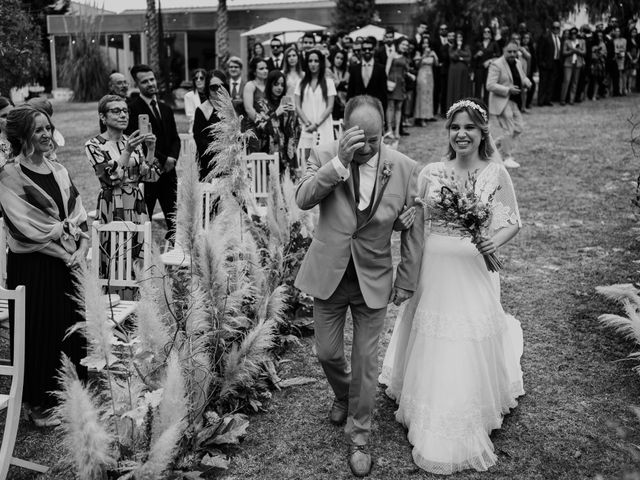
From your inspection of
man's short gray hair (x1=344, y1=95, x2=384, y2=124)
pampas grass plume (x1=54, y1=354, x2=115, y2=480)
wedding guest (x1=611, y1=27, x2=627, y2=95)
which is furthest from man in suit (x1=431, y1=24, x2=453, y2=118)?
pampas grass plume (x1=54, y1=354, x2=115, y2=480)

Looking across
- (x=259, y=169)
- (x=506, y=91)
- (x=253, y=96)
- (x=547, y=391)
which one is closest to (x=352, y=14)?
(x=506, y=91)

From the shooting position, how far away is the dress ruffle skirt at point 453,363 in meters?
4.09

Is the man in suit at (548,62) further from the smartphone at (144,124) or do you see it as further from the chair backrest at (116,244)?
the chair backrest at (116,244)

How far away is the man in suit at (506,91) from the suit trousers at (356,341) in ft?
→ 25.4

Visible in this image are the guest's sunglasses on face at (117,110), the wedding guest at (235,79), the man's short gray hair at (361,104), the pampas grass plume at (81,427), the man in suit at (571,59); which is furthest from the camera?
the man in suit at (571,59)

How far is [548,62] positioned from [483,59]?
116 inches

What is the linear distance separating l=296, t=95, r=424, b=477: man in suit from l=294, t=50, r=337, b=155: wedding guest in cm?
642

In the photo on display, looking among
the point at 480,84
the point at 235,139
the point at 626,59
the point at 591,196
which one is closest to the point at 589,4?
the point at 626,59

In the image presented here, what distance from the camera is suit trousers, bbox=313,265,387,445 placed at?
13.6ft

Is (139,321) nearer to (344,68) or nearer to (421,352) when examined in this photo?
(421,352)

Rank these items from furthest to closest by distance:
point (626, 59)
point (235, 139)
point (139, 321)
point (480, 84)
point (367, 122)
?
point (626, 59), point (480, 84), point (235, 139), point (367, 122), point (139, 321)

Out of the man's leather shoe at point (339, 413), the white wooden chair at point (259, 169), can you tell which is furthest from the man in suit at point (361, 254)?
the white wooden chair at point (259, 169)

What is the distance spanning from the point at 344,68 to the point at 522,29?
506cm

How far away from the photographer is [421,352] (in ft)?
14.2
